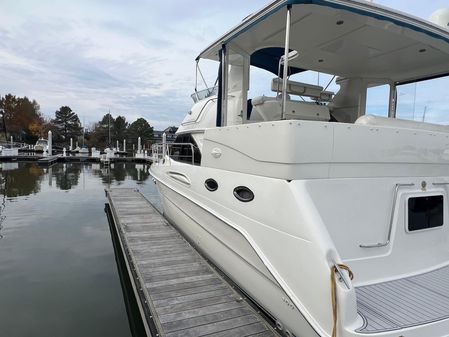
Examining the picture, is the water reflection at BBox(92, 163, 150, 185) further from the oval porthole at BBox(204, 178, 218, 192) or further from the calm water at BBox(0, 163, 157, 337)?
the oval porthole at BBox(204, 178, 218, 192)

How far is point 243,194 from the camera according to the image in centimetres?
282

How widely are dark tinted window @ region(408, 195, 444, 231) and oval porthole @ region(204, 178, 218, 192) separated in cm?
194

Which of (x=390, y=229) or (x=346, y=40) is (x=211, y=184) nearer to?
(x=390, y=229)

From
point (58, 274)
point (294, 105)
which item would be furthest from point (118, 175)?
point (294, 105)

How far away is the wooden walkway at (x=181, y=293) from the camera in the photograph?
8.37ft

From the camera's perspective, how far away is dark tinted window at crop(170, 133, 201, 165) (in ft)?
16.0

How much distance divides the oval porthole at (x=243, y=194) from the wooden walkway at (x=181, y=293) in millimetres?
1067

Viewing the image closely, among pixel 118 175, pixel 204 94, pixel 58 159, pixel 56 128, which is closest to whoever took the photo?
pixel 204 94

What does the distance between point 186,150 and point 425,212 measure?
3.81 m

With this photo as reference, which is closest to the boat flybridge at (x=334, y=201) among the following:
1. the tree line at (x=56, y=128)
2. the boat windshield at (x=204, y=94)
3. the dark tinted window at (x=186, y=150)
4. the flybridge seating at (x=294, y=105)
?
the flybridge seating at (x=294, y=105)

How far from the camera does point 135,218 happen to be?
623 cm

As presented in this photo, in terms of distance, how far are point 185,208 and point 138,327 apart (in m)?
1.74

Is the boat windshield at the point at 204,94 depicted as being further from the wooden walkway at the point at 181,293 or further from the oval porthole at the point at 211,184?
the wooden walkway at the point at 181,293

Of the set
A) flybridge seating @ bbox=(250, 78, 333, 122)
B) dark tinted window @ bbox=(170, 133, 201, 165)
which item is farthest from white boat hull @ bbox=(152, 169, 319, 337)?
flybridge seating @ bbox=(250, 78, 333, 122)
